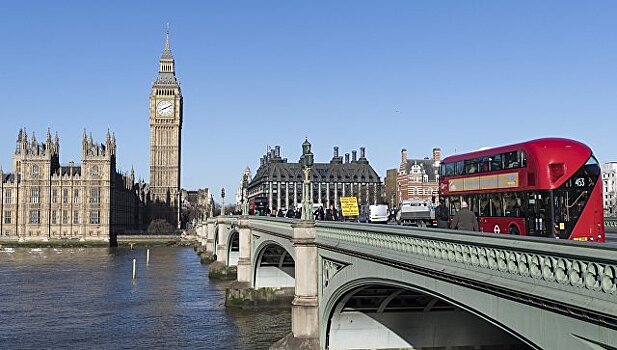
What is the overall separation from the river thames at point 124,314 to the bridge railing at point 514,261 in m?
18.9

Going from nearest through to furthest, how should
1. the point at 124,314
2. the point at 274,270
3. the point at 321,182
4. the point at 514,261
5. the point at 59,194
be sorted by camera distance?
the point at 514,261 → the point at 124,314 → the point at 274,270 → the point at 59,194 → the point at 321,182

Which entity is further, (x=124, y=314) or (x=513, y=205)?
(x=124, y=314)

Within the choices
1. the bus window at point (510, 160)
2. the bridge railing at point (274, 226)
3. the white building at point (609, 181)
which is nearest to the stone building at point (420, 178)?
the white building at point (609, 181)

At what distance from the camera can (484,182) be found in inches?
1032

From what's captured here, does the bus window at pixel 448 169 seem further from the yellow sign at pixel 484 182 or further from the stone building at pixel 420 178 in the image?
the stone building at pixel 420 178

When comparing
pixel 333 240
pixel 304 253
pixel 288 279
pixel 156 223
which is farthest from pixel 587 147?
pixel 156 223

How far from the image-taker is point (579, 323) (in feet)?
28.6

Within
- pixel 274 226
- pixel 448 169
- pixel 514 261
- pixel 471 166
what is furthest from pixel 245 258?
pixel 514 261

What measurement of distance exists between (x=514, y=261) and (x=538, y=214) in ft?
39.0

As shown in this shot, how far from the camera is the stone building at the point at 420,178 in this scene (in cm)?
11227

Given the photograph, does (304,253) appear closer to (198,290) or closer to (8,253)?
(198,290)

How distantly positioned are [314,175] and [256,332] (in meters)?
136

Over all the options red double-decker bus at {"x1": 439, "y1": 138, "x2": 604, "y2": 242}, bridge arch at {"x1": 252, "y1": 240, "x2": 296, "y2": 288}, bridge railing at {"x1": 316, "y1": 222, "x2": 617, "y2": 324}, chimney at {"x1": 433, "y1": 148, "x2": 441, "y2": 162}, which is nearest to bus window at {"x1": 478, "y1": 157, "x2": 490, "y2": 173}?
red double-decker bus at {"x1": 439, "y1": 138, "x2": 604, "y2": 242}

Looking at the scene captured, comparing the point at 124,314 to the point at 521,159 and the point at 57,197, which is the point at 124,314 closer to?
the point at 521,159
